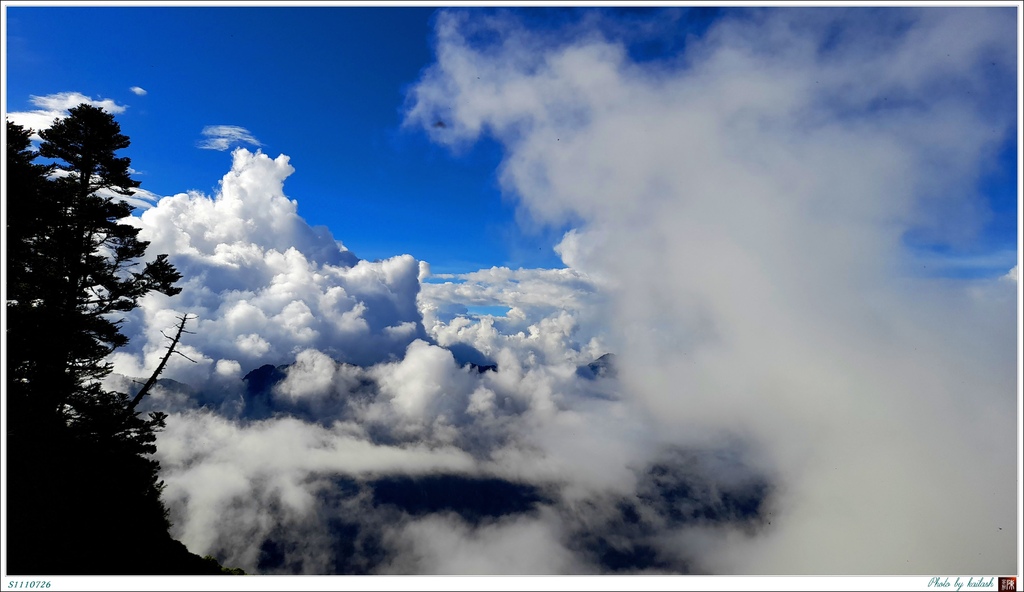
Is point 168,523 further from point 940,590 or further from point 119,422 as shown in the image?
point 940,590

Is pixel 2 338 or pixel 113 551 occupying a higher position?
pixel 2 338

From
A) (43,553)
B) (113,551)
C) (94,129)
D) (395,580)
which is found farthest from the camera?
(94,129)

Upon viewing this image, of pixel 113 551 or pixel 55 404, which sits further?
pixel 55 404

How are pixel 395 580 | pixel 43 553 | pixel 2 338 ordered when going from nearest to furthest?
pixel 2 338 < pixel 395 580 < pixel 43 553

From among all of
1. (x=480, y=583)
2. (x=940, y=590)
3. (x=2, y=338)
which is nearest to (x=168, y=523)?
(x=2, y=338)

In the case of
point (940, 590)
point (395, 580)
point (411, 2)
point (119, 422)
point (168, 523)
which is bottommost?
point (168, 523)

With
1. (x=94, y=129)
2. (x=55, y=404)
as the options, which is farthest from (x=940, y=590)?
(x=94, y=129)
